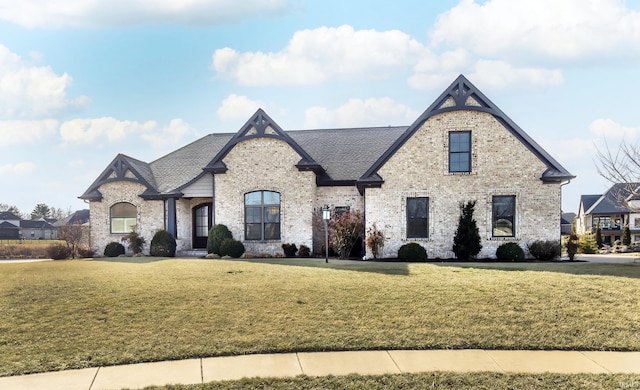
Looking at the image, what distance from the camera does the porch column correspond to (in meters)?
24.0

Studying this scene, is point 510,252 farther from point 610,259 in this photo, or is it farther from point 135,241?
point 135,241

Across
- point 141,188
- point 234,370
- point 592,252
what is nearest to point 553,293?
point 234,370

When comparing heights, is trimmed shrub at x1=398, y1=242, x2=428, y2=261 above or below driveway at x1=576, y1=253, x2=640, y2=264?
above

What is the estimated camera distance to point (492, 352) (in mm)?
6984

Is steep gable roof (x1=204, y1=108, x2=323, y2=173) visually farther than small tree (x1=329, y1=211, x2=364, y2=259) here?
Yes

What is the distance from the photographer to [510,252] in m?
19.0

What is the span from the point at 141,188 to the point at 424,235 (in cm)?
1523

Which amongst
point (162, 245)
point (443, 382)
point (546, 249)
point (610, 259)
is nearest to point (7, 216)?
point (162, 245)

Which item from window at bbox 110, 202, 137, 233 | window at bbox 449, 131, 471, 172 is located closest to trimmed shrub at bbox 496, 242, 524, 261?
window at bbox 449, 131, 471, 172

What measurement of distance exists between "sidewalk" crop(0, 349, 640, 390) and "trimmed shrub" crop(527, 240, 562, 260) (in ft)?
42.6

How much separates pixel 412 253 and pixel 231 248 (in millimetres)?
8300

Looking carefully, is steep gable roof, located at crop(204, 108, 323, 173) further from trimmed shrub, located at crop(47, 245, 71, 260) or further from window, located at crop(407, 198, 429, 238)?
trimmed shrub, located at crop(47, 245, 71, 260)

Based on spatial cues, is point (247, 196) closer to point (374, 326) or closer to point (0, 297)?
point (0, 297)

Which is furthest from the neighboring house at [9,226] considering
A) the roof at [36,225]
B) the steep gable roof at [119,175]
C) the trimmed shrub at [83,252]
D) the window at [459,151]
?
the window at [459,151]
